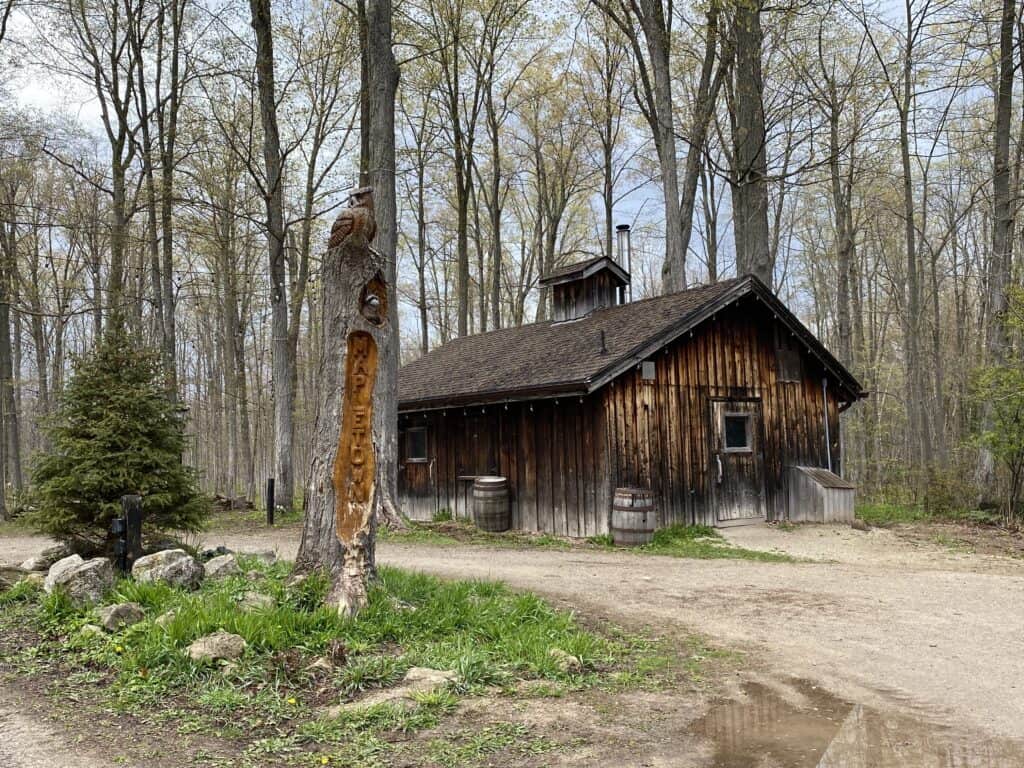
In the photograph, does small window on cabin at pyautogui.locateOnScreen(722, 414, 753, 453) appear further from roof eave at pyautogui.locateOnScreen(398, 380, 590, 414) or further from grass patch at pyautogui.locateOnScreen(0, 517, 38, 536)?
grass patch at pyautogui.locateOnScreen(0, 517, 38, 536)

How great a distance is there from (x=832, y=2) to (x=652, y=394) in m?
10.0

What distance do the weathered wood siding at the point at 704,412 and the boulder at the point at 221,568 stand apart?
704 centimetres

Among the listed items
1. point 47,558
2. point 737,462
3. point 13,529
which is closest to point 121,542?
point 47,558

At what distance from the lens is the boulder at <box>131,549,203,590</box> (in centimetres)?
708

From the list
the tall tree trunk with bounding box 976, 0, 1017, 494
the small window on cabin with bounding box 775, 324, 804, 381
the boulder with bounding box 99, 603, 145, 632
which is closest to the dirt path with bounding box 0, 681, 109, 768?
the boulder with bounding box 99, 603, 145, 632

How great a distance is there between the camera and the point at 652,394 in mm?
13703

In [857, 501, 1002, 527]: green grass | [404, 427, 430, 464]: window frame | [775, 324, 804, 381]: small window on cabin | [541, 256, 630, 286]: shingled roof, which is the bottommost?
[857, 501, 1002, 527]: green grass

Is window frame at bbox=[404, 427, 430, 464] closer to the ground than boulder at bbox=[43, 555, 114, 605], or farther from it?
farther from it

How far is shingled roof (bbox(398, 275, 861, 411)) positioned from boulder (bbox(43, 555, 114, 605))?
24.9 feet

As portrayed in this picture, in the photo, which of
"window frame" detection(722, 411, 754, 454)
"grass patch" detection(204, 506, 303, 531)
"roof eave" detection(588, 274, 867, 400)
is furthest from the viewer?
"grass patch" detection(204, 506, 303, 531)

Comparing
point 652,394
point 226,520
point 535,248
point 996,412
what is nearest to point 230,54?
point 226,520

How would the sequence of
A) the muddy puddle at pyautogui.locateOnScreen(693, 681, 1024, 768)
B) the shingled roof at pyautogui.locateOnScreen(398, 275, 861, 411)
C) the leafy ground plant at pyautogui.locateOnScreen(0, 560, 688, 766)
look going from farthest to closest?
the shingled roof at pyautogui.locateOnScreen(398, 275, 861, 411), the leafy ground plant at pyautogui.locateOnScreen(0, 560, 688, 766), the muddy puddle at pyautogui.locateOnScreen(693, 681, 1024, 768)

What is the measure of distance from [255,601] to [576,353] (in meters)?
9.29

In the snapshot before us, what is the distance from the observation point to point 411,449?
17953 millimetres
